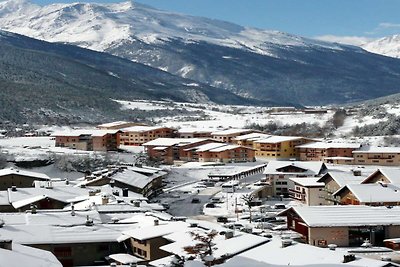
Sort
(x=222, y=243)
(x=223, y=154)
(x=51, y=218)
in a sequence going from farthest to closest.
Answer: (x=223, y=154) < (x=51, y=218) < (x=222, y=243)

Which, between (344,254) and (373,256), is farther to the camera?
(373,256)

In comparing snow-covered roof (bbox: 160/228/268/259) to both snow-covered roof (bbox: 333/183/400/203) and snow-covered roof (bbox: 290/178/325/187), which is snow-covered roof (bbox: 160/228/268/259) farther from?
snow-covered roof (bbox: 290/178/325/187)

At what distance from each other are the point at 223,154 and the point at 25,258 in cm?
6917

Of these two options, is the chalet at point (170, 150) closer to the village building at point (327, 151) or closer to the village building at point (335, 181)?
the village building at point (327, 151)

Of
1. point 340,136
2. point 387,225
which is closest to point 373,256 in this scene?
point 387,225

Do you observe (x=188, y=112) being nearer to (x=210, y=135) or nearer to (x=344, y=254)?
(x=210, y=135)

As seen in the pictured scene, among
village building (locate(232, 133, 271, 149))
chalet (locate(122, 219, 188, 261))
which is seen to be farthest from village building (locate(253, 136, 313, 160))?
chalet (locate(122, 219, 188, 261))

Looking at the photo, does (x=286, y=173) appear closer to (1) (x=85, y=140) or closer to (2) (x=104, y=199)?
(2) (x=104, y=199)

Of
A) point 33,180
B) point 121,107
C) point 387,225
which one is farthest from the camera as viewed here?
point 121,107

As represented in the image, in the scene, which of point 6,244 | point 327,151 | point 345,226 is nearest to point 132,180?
point 345,226

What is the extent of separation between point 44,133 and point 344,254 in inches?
3811

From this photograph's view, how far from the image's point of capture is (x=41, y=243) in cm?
2972

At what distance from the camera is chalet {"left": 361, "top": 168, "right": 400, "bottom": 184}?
50.4 meters

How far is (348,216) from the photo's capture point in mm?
35000
